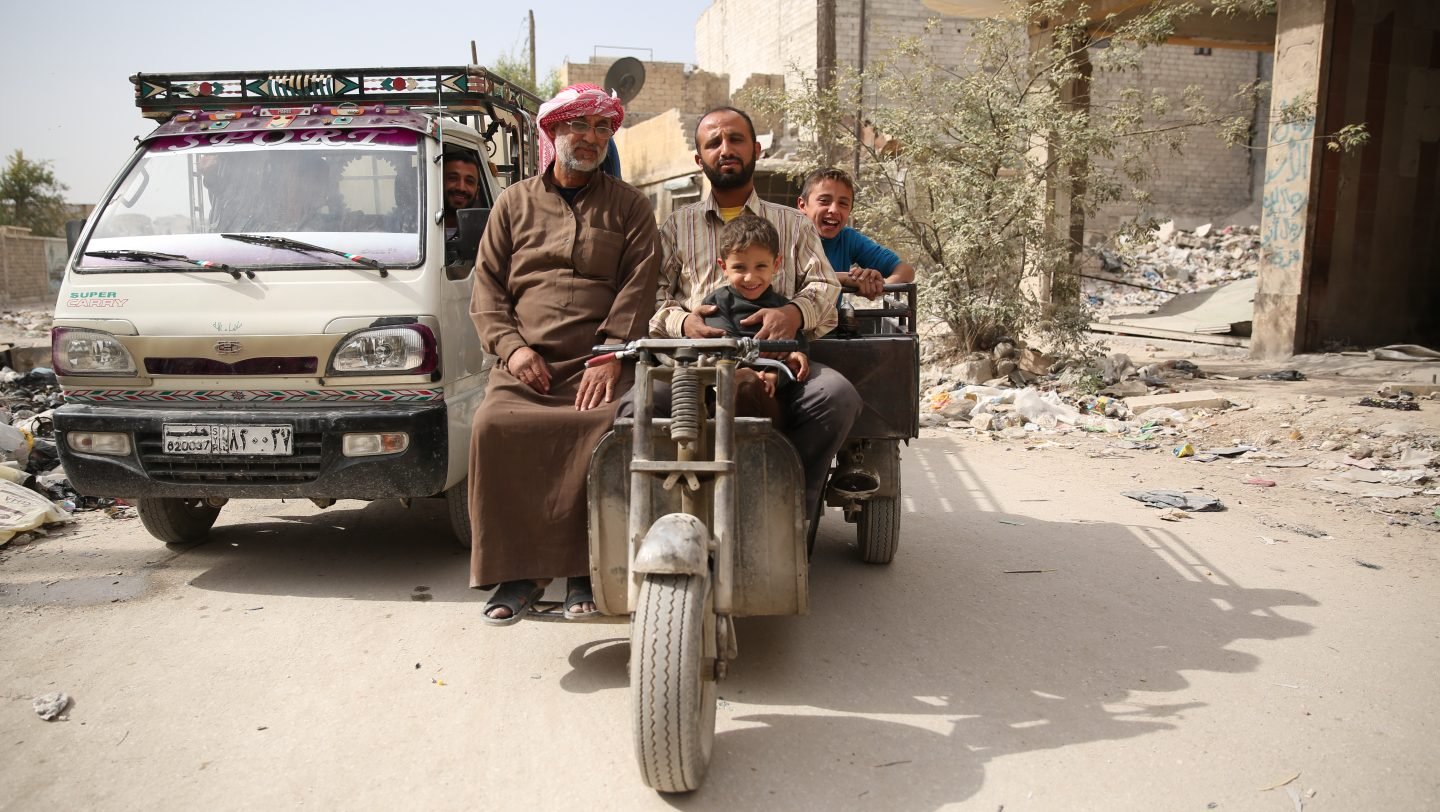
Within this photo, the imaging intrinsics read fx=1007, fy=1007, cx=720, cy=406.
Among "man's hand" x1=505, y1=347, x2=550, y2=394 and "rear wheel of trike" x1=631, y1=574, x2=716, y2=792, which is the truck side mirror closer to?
"man's hand" x1=505, y1=347, x2=550, y2=394

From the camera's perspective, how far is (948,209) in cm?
983

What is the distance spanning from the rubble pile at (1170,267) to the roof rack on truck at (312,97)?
14.2 m

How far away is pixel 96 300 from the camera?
431 cm

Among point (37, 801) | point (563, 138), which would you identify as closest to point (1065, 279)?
point (563, 138)

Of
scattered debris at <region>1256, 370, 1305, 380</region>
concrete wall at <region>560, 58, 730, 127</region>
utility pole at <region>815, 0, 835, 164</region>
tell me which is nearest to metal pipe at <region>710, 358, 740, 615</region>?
scattered debris at <region>1256, 370, 1305, 380</region>

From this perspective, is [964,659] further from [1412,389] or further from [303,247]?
[1412,389]

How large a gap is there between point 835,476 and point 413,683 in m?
1.84

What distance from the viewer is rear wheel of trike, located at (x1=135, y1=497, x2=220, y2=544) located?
4.75 metres

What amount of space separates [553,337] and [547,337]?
2cm

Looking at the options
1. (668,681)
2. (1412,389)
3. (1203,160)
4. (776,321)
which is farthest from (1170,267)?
(668,681)

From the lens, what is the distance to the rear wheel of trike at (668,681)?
2.45m

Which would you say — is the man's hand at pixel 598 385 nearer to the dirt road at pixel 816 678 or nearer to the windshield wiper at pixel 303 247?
the dirt road at pixel 816 678

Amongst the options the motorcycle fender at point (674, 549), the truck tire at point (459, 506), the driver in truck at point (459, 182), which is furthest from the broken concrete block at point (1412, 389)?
the motorcycle fender at point (674, 549)

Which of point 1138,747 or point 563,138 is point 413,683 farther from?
point 1138,747
